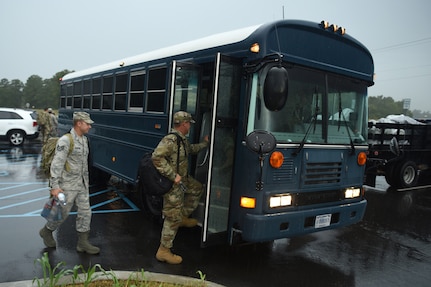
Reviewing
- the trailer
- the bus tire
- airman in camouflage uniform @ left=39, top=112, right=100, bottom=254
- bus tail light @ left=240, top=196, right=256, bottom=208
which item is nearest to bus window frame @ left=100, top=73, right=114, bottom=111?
airman in camouflage uniform @ left=39, top=112, right=100, bottom=254

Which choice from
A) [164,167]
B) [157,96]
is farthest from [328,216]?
[157,96]

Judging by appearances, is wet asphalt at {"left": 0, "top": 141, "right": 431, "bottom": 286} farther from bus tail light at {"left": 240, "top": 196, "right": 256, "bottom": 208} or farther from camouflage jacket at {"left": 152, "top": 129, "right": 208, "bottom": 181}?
camouflage jacket at {"left": 152, "top": 129, "right": 208, "bottom": 181}

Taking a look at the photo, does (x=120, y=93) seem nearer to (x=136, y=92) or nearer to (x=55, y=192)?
(x=136, y=92)

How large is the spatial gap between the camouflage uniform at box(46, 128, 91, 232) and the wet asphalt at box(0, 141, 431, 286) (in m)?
0.53

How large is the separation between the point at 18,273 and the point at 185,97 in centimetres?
280

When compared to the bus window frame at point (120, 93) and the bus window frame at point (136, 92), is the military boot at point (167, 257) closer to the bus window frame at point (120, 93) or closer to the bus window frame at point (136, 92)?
the bus window frame at point (136, 92)

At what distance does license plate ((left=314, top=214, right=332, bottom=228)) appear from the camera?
4.62 metres

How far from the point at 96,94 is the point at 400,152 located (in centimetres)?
804

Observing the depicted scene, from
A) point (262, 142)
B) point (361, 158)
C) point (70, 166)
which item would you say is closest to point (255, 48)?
point (262, 142)

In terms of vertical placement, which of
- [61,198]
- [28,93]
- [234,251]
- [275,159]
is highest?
[28,93]

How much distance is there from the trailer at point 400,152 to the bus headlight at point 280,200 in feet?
19.6

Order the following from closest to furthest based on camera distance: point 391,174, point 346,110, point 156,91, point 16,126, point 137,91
Result: point 346,110
point 156,91
point 137,91
point 391,174
point 16,126

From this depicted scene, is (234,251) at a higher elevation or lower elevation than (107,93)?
lower

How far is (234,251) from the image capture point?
5.14 m
